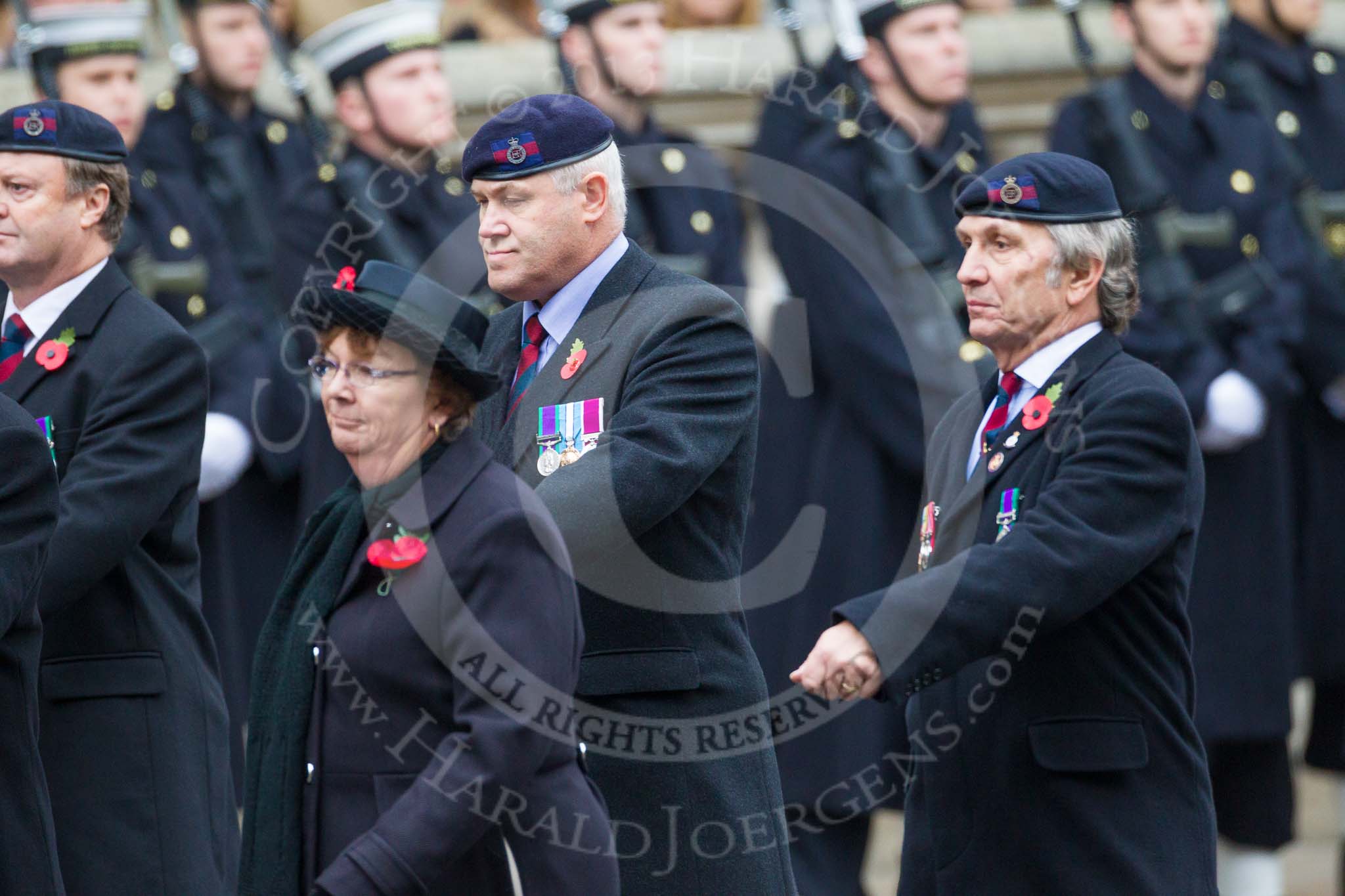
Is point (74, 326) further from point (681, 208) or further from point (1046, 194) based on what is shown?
point (681, 208)

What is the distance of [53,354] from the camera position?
15.4 ft

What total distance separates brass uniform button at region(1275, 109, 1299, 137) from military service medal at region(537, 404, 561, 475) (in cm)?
384

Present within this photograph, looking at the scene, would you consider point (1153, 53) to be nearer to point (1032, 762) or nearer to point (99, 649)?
point (1032, 762)

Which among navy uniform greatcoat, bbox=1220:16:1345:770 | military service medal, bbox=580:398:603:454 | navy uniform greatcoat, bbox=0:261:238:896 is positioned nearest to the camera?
military service medal, bbox=580:398:603:454

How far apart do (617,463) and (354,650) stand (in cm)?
65

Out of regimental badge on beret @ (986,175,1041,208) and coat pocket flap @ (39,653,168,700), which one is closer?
regimental badge on beret @ (986,175,1041,208)

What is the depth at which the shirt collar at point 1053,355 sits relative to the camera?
176 inches

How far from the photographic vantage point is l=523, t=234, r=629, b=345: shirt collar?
4391 millimetres

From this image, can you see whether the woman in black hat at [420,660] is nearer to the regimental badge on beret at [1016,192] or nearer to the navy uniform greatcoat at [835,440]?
the regimental badge on beret at [1016,192]

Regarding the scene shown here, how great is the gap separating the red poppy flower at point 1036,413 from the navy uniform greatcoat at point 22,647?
1.67 metres

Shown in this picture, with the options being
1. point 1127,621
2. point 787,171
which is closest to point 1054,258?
point 1127,621

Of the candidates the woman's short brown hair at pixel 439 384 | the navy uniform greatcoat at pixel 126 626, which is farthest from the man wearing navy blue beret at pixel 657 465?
the navy uniform greatcoat at pixel 126 626

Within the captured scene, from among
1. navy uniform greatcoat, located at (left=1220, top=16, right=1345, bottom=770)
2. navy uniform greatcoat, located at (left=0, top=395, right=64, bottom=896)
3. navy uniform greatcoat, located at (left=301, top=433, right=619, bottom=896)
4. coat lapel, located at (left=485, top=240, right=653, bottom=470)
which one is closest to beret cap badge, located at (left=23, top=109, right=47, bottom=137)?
navy uniform greatcoat, located at (left=0, top=395, right=64, bottom=896)

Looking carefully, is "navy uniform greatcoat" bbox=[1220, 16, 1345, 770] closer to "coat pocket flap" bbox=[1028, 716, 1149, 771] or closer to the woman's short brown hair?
"coat pocket flap" bbox=[1028, 716, 1149, 771]
